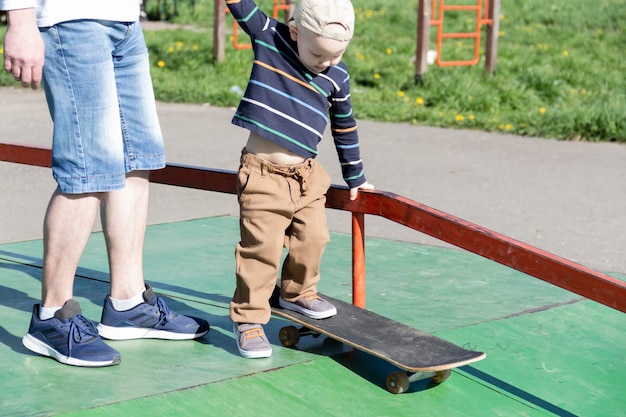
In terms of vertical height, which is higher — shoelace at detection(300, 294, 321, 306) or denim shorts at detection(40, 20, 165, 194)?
denim shorts at detection(40, 20, 165, 194)

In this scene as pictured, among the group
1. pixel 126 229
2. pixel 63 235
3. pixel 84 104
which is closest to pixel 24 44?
pixel 84 104

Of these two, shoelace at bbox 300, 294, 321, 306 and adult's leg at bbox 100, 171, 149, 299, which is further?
shoelace at bbox 300, 294, 321, 306

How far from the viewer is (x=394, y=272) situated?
15.7 feet

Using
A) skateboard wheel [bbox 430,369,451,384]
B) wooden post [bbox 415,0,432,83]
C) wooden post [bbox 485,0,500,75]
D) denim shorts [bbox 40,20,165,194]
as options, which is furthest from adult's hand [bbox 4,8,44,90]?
wooden post [bbox 485,0,500,75]

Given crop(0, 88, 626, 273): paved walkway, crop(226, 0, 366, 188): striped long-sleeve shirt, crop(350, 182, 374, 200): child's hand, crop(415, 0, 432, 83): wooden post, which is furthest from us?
crop(415, 0, 432, 83): wooden post

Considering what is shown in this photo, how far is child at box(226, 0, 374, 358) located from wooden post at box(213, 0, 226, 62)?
7.96 metres

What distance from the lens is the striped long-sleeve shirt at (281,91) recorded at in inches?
132

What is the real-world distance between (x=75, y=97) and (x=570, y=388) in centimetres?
178

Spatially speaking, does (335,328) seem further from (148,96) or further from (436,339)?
(148,96)

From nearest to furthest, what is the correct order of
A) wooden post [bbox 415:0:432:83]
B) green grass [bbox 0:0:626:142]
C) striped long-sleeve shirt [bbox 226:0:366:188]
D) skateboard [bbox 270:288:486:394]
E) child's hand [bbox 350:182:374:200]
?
1. skateboard [bbox 270:288:486:394]
2. striped long-sleeve shirt [bbox 226:0:366:188]
3. child's hand [bbox 350:182:374:200]
4. green grass [bbox 0:0:626:142]
5. wooden post [bbox 415:0:432:83]

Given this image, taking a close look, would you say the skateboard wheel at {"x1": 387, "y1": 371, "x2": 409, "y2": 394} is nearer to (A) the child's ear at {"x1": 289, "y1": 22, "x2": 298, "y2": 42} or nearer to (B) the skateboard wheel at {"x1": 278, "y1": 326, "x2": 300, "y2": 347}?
(B) the skateboard wheel at {"x1": 278, "y1": 326, "x2": 300, "y2": 347}

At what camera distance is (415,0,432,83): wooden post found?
10703mm

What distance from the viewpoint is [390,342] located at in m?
3.40

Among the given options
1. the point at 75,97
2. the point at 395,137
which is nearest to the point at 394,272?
the point at 75,97
